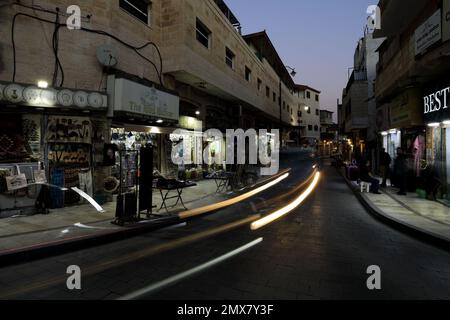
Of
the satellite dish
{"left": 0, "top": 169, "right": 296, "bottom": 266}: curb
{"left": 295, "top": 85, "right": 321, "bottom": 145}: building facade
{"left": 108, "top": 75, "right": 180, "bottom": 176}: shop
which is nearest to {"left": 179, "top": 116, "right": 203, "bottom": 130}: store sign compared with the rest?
{"left": 108, "top": 75, "right": 180, "bottom": 176}: shop

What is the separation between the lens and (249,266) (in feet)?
15.3

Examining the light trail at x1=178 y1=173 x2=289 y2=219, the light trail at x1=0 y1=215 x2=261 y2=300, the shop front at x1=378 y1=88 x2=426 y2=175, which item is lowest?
the light trail at x1=0 y1=215 x2=261 y2=300

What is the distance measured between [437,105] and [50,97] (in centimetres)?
1322

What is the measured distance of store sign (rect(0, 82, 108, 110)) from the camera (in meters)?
7.38

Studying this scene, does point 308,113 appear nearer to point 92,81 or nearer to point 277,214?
point 277,214

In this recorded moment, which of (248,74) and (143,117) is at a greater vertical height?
(248,74)

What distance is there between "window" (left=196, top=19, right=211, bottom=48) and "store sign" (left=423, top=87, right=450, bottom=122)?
11355 millimetres

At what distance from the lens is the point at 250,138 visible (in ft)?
87.8

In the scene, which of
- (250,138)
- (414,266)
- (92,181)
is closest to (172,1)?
(92,181)

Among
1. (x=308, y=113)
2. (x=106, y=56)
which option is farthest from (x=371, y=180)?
(x=308, y=113)

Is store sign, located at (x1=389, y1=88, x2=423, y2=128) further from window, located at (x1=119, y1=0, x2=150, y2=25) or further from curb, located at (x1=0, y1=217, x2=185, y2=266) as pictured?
window, located at (x1=119, y1=0, x2=150, y2=25)

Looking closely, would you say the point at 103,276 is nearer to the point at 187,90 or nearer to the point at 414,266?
the point at 414,266

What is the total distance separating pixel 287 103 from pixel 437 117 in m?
32.5

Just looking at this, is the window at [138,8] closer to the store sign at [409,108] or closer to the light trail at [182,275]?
the light trail at [182,275]
